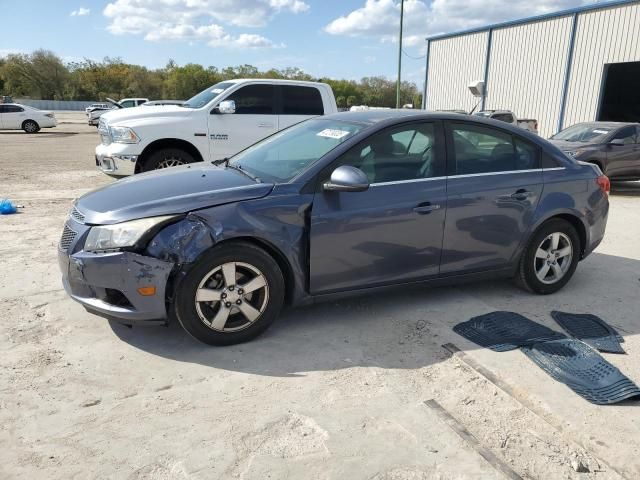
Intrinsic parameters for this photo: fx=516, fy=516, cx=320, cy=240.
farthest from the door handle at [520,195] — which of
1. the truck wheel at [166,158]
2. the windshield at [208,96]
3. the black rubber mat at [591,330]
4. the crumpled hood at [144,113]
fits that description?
the windshield at [208,96]

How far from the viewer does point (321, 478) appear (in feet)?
7.83

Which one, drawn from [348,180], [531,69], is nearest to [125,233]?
[348,180]

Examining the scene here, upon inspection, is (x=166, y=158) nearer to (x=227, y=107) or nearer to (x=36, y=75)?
(x=227, y=107)

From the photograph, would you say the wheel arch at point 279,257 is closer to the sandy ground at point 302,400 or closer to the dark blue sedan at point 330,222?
the dark blue sedan at point 330,222

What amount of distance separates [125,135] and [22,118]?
21.5 metres

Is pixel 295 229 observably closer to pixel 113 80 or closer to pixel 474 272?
pixel 474 272

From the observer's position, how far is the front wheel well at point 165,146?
8.05 m

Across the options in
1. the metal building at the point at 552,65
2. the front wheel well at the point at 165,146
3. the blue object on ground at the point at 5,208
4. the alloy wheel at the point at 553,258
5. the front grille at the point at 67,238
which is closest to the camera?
the front grille at the point at 67,238

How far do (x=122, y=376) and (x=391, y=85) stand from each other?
271 ft

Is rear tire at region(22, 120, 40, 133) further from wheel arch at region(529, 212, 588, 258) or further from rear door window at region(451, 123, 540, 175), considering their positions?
wheel arch at region(529, 212, 588, 258)

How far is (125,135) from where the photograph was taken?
26.0 feet

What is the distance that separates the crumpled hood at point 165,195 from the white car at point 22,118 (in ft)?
83.8

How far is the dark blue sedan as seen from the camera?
3.33 metres

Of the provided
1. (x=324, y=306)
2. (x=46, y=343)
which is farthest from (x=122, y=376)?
(x=324, y=306)
